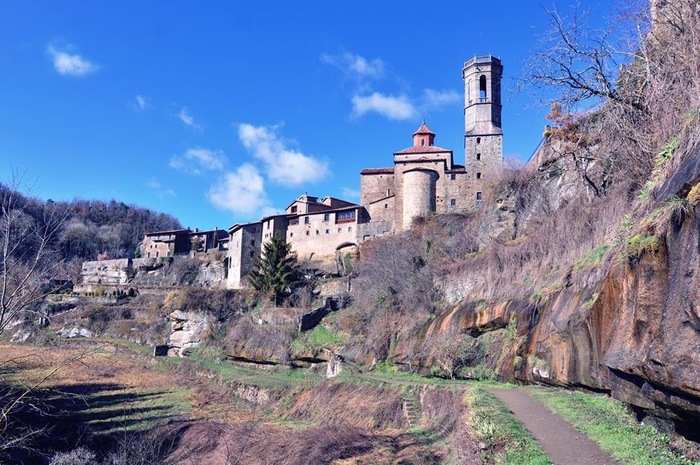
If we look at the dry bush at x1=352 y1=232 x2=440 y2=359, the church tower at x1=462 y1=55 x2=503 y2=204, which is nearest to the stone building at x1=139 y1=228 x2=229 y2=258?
the church tower at x1=462 y1=55 x2=503 y2=204

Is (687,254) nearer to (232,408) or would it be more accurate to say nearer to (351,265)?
(232,408)

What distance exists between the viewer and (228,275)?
5900 cm

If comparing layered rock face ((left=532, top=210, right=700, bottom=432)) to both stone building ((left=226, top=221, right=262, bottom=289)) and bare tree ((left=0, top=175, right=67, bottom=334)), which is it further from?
stone building ((left=226, top=221, right=262, bottom=289))

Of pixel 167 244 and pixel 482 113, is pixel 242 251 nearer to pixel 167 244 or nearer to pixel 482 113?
pixel 167 244

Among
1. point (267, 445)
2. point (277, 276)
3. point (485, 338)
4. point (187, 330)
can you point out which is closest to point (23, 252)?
point (267, 445)

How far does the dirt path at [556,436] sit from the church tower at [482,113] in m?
A: 43.2

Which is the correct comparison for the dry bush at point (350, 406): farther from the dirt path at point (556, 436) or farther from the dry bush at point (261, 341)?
the dry bush at point (261, 341)

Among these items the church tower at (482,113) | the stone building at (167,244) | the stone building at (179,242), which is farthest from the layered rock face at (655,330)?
the stone building at (167,244)

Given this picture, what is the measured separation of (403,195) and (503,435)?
1668 inches

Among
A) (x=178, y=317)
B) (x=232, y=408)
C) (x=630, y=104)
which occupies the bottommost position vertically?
(x=232, y=408)

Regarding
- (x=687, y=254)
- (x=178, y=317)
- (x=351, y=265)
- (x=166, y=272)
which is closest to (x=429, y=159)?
(x=351, y=265)

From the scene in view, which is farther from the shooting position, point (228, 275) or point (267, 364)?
point (228, 275)

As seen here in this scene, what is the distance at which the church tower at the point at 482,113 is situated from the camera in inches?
2125

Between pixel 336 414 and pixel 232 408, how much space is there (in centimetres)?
789
